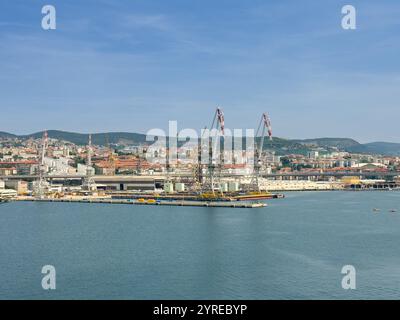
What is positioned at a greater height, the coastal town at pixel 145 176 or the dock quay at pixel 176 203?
the coastal town at pixel 145 176

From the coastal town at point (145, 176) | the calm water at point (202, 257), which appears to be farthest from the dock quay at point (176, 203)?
the calm water at point (202, 257)

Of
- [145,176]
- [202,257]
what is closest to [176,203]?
[145,176]

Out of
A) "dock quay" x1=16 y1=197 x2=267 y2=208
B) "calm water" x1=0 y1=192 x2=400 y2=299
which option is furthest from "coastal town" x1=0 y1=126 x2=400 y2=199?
"calm water" x1=0 y1=192 x2=400 y2=299

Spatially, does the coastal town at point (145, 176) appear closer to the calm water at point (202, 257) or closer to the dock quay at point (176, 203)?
the dock quay at point (176, 203)

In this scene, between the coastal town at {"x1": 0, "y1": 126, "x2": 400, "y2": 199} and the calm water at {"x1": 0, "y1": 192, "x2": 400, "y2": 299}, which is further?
the coastal town at {"x1": 0, "y1": 126, "x2": 400, "y2": 199}

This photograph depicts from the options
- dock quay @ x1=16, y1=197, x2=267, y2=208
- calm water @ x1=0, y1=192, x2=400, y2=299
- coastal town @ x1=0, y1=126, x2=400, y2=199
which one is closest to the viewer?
calm water @ x1=0, y1=192, x2=400, y2=299

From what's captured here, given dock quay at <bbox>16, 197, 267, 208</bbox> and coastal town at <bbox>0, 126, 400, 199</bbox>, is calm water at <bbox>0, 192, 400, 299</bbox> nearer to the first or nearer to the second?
dock quay at <bbox>16, 197, 267, 208</bbox>

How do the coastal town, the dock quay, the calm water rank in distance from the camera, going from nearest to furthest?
the calm water
the dock quay
the coastal town
